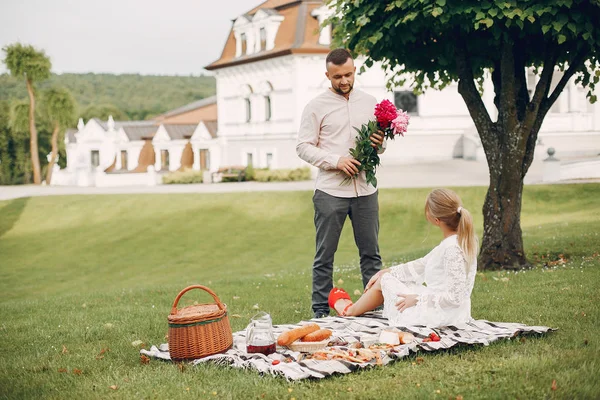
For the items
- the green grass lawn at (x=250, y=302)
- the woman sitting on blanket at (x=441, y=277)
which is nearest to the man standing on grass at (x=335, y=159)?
the woman sitting on blanket at (x=441, y=277)

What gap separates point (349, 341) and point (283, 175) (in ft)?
95.1

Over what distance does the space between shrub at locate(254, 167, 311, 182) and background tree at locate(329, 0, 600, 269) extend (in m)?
23.6

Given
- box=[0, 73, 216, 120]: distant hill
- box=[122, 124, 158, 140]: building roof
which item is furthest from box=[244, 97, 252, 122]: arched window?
box=[0, 73, 216, 120]: distant hill

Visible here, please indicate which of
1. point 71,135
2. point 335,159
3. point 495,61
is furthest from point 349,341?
point 71,135

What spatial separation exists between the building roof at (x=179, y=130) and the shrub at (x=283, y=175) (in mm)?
13898

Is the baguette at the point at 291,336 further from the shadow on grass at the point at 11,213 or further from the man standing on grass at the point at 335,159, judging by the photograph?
the shadow on grass at the point at 11,213

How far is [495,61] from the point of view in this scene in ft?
33.9

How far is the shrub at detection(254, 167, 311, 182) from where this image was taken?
34.3 meters

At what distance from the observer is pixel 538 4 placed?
28.2 feet

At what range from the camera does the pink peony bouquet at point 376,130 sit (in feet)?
21.0

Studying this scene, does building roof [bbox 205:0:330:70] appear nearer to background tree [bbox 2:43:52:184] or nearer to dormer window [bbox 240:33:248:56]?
dormer window [bbox 240:33:248:56]

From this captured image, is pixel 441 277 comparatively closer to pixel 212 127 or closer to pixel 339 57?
pixel 339 57

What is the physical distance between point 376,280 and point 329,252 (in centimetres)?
82

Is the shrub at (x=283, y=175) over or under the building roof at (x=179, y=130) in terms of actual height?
under
